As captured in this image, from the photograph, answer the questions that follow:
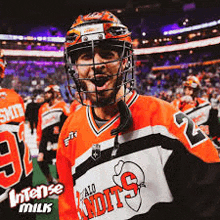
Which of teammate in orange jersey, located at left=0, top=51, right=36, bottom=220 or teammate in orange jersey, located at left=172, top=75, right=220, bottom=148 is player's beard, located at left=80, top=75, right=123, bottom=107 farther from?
teammate in orange jersey, located at left=172, top=75, right=220, bottom=148

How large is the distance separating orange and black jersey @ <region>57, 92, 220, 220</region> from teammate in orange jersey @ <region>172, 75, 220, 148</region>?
2.76 meters

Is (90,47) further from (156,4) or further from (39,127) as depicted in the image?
(156,4)

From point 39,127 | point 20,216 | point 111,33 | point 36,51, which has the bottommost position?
point 20,216

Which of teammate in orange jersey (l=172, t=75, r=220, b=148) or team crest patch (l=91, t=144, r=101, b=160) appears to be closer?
team crest patch (l=91, t=144, r=101, b=160)

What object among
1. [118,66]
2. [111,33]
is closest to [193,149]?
[118,66]

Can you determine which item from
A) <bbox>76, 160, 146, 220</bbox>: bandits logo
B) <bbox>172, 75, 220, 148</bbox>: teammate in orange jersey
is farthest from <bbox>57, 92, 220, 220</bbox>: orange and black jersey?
<bbox>172, 75, 220, 148</bbox>: teammate in orange jersey

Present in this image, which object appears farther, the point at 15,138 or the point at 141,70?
the point at 141,70

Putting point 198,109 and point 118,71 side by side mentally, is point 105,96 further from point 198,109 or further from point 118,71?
point 198,109

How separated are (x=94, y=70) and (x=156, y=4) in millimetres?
15833

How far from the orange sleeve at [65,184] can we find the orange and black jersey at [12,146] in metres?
0.93

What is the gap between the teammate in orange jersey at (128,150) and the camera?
0.77m

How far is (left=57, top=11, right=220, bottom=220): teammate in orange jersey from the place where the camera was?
0.77 metres

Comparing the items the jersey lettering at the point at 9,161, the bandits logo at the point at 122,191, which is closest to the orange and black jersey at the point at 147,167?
the bandits logo at the point at 122,191

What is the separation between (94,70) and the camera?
2.72ft
